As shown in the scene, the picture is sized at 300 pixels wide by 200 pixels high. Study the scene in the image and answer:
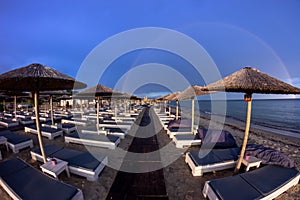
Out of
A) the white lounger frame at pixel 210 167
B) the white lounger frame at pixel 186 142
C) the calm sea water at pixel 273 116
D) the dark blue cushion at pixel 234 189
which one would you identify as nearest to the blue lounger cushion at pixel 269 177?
the dark blue cushion at pixel 234 189

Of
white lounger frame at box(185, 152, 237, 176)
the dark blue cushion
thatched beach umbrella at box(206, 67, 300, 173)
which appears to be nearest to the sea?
white lounger frame at box(185, 152, 237, 176)

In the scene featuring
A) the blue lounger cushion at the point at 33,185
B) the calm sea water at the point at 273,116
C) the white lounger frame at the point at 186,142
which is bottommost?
the calm sea water at the point at 273,116

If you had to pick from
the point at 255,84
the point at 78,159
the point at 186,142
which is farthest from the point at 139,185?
the point at 255,84

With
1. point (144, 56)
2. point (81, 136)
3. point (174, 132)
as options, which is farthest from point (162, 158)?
point (144, 56)

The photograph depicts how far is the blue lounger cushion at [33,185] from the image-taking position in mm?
2133

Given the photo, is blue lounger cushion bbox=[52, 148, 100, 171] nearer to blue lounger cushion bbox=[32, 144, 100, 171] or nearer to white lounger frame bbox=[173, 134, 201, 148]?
blue lounger cushion bbox=[32, 144, 100, 171]

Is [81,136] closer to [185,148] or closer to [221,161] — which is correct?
[185,148]

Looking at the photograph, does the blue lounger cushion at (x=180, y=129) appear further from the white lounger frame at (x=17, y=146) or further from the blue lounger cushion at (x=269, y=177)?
the white lounger frame at (x=17, y=146)

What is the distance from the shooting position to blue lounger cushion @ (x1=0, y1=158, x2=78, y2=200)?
213 centimetres

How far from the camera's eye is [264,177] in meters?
2.69

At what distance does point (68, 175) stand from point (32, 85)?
2320mm

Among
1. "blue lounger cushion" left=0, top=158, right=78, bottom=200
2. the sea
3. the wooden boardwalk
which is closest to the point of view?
"blue lounger cushion" left=0, top=158, right=78, bottom=200

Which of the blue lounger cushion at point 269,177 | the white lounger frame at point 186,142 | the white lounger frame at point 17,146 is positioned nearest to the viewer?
the blue lounger cushion at point 269,177

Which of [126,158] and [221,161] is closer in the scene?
[221,161]
